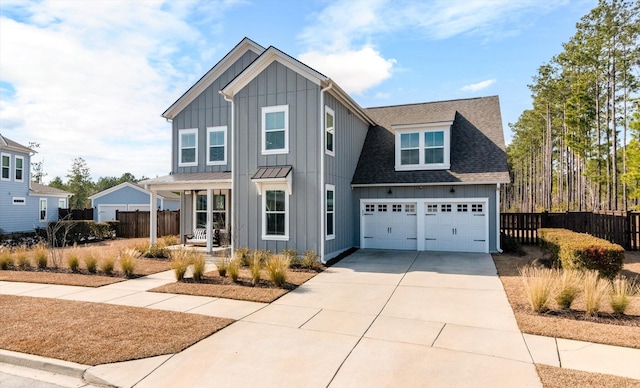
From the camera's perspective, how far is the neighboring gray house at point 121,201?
27.4 meters

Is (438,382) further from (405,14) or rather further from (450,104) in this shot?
(450,104)

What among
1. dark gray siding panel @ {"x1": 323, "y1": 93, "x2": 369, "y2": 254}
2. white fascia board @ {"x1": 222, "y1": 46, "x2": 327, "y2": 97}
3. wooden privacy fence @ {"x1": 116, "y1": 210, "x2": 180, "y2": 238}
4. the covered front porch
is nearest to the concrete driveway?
dark gray siding panel @ {"x1": 323, "y1": 93, "x2": 369, "y2": 254}

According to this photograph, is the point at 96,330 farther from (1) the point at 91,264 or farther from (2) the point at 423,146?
(2) the point at 423,146

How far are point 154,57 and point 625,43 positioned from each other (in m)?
27.9

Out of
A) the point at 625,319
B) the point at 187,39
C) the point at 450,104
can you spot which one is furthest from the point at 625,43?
the point at 187,39

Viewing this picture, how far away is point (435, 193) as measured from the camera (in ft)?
47.6

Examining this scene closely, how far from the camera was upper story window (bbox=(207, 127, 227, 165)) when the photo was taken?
1538 centimetres

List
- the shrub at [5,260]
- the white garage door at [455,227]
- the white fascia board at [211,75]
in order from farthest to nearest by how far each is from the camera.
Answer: the white fascia board at [211,75]
the white garage door at [455,227]
the shrub at [5,260]

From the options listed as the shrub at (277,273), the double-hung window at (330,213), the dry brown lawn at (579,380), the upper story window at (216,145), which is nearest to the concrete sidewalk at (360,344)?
the dry brown lawn at (579,380)

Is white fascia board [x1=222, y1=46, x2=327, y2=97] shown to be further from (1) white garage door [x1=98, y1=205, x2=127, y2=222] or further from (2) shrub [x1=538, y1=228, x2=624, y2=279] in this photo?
(1) white garage door [x1=98, y1=205, x2=127, y2=222]

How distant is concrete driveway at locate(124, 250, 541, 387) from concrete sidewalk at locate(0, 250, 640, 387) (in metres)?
0.01

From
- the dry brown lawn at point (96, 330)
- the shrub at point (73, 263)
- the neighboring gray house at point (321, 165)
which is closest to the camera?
the dry brown lawn at point (96, 330)

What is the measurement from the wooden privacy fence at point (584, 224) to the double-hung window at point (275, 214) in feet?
34.4

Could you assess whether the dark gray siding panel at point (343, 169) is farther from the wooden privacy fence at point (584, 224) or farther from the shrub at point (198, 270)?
the wooden privacy fence at point (584, 224)
